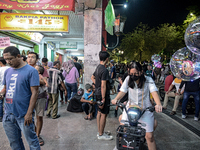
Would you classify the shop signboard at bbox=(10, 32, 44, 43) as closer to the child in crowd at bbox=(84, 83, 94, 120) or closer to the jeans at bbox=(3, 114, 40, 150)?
the child in crowd at bbox=(84, 83, 94, 120)

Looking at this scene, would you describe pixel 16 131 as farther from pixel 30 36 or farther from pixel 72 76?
pixel 30 36

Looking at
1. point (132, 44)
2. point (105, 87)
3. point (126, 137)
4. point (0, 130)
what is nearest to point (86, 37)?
point (105, 87)

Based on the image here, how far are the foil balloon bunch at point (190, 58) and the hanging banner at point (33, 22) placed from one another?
434cm

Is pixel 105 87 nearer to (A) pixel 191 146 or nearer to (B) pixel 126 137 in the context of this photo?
(B) pixel 126 137

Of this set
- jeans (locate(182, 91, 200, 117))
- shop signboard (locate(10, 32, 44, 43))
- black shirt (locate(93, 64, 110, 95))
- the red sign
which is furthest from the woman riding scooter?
shop signboard (locate(10, 32, 44, 43))

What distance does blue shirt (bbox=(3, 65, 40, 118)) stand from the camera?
218 cm

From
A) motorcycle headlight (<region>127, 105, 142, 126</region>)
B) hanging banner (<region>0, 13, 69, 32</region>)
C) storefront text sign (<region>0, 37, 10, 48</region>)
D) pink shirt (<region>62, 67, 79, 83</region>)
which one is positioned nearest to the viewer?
motorcycle headlight (<region>127, 105, 142, 126</region>)

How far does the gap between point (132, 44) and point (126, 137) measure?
26519mm

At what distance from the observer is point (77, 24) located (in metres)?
10.1

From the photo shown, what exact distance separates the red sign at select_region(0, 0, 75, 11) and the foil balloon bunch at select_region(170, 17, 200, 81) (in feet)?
12.6

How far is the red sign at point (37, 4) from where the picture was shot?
204 inches

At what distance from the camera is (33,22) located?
5965 millimetres

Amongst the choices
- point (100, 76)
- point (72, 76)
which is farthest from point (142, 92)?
point (72, 76)

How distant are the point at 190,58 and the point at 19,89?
180 inches
